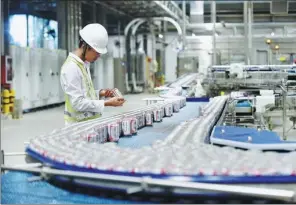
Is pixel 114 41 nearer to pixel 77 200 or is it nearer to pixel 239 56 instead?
pixel 239 56

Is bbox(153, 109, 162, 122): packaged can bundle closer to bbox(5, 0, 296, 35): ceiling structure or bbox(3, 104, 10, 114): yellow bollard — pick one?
bbox(3, 104, 10, 114): yellow bollard

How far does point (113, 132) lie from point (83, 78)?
623 mm

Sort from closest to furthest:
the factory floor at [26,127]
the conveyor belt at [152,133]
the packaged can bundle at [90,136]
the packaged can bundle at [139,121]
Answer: the packaged can bundle at [90,136] < the conveyor belt at [152,133] < the packaged can bundle at [139,121] < the factory floor at [26,127]

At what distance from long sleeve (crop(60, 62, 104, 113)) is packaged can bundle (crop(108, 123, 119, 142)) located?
0.43 meters

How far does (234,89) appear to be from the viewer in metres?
6.37

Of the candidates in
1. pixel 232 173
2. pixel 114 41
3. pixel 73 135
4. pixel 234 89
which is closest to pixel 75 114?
pixel 73 135

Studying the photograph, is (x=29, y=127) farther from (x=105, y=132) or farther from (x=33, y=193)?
(x=33, y=193)

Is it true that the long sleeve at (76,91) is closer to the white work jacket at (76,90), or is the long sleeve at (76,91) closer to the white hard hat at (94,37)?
the white work jacket at (76,90)

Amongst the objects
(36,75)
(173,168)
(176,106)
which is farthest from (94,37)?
(36,75)

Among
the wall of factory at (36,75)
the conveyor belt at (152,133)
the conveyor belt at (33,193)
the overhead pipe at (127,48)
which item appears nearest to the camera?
the conveyor belt at (33,193)

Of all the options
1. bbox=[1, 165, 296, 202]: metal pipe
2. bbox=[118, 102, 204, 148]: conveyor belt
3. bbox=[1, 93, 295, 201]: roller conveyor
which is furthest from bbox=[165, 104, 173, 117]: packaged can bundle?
bbox=[1, 165, 296, 202]: metal pipe

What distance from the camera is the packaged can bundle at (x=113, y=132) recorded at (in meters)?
2.08

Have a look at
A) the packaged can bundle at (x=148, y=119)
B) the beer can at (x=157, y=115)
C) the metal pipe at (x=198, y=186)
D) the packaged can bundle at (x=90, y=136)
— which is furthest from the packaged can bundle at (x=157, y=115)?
the metal pipe at (x=198, y=186)

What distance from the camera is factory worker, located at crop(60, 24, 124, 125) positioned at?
2523mm
